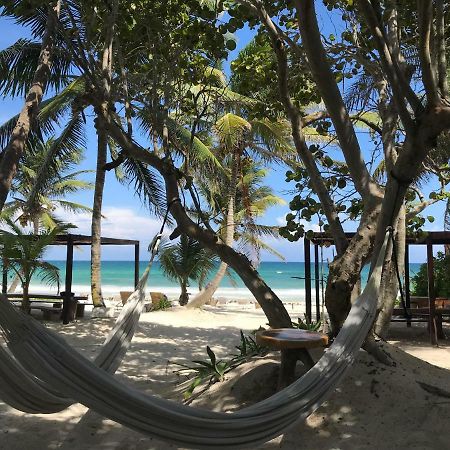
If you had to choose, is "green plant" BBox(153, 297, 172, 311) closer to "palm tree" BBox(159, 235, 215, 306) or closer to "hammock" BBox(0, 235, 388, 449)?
"palm tree" BBox(159, 235, 215, 306)

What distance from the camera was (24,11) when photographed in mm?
2611

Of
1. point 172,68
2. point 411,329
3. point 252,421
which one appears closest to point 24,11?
point 172,68

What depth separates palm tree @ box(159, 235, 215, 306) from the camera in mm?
9602

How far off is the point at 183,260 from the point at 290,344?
749cm

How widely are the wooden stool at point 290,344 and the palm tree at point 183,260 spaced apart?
6879mm

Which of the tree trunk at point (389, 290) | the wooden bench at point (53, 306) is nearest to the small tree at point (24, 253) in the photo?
the wooden bench at point (53, 306)

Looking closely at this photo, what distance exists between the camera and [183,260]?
9703 mm

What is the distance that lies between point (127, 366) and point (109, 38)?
272 centimetres

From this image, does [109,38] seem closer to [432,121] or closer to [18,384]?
[432,121]

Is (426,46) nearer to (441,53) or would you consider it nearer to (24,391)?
(441,53)

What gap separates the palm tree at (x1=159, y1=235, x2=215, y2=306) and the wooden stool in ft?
22.6

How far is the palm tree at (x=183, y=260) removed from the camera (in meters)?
9.60


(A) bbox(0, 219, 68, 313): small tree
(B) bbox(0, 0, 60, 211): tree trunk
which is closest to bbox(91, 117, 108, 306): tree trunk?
(A) bbox(0, 219, 68, 313): small tree

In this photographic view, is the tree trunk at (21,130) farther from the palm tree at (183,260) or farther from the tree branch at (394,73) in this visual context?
the palm tree at (183,260)
